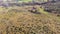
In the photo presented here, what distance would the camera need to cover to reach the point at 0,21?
1135 cm

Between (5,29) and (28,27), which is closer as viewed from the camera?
(5,29)

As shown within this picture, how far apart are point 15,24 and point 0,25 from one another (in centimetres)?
116

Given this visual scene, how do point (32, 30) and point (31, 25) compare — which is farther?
point (31, 25)

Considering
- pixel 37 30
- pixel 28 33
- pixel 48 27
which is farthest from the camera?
pixel 48 27

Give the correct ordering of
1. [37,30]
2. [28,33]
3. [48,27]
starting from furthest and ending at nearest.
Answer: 1. [48,27]
2. [37,30]
3. [28,33]

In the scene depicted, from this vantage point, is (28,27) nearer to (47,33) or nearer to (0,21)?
(47,33)

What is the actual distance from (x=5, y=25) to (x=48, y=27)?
3353 mm

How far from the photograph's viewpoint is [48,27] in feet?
37.2

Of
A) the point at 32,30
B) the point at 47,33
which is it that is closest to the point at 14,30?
the point at 32,30

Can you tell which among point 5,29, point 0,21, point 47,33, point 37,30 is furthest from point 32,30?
point 0,21

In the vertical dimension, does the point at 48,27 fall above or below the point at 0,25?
below

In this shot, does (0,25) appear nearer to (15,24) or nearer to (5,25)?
(5,25)

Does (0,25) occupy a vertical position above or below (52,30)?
above

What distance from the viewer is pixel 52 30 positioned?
10938 mm
